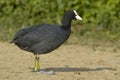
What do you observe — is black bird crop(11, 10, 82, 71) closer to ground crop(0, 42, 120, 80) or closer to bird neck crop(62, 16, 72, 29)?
bird neck crop(62, 16, 72, 29)

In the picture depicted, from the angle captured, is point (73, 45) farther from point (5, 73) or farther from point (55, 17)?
point (5, 73)

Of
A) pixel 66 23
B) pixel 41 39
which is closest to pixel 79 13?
pixel 66 23

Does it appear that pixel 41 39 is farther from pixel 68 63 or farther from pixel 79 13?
pixel 79 13

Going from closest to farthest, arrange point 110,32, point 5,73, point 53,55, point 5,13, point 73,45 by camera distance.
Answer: point 5,73, point 53,55, point 73,45, point 110,32, point 5,13

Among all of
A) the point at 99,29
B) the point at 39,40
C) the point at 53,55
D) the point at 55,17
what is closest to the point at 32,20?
the point at 55,17

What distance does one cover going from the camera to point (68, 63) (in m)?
10.3

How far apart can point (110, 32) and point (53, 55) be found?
9.59ft

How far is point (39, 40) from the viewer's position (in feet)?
29.7

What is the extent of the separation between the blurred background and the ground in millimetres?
1184

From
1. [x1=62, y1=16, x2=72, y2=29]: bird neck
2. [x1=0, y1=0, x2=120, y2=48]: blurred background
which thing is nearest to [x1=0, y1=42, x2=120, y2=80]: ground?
[x1=62, y1=16, x2=72, y2=29]: bird neck

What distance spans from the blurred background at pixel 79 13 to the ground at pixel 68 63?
1184 millimetres

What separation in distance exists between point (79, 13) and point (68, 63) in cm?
412

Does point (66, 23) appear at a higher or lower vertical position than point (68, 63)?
higher

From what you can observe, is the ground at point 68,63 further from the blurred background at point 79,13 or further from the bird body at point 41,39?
the blurred background at point 79,13
